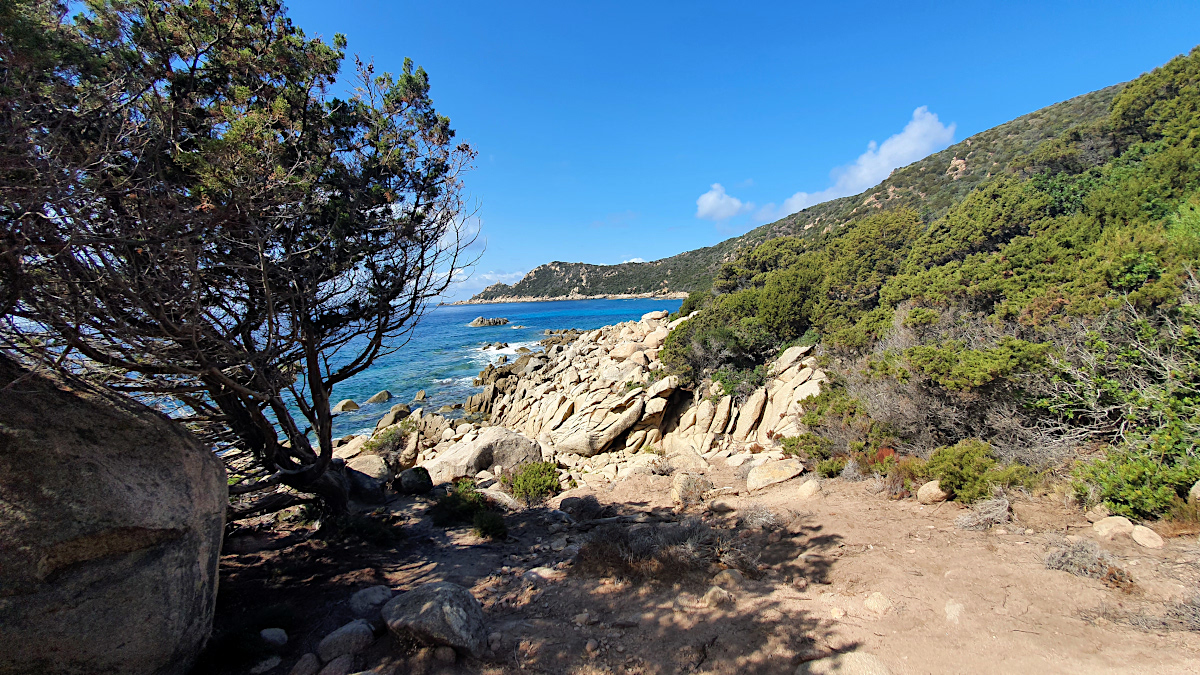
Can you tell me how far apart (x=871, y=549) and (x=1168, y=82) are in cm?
2356

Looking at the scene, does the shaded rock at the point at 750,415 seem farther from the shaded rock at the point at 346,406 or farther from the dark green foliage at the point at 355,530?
the shaded rock at the point at 346,406

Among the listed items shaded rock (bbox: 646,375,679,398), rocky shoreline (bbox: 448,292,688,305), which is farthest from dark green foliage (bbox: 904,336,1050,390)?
rocky shoreline (bbox: 448,292,688,305)

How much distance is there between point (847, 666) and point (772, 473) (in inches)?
217

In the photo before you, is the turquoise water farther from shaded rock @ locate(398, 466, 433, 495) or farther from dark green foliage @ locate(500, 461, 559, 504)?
dark green foliage @ locate(500, 461, 559, 504)

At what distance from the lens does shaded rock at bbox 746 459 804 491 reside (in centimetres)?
853

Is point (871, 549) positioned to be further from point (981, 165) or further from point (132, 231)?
point (981, 165)

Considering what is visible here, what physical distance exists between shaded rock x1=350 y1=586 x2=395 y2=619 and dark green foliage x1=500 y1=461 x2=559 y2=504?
420 centimetres

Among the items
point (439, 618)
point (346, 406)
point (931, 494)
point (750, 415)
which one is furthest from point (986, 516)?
point (346, 406)

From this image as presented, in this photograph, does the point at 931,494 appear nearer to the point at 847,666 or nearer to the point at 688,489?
the point at 688,489

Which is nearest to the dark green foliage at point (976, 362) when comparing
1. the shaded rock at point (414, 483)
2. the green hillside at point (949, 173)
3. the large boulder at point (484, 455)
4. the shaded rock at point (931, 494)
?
the shaded rock at point (931, 494)

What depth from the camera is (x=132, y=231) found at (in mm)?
3559

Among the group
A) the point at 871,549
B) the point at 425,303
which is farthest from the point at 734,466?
the point at 425,303

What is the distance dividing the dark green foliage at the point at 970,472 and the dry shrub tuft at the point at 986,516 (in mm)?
359

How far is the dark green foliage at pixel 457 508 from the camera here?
775 cm
